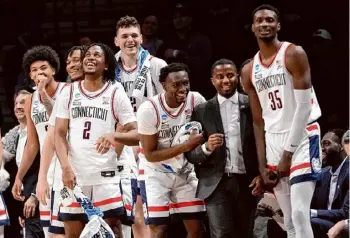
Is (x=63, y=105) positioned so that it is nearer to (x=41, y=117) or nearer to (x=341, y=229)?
(x=41, y=117)

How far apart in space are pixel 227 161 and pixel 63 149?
1.34 m

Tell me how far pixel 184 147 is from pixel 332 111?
3.25m

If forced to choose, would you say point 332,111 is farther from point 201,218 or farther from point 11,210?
point 11,210

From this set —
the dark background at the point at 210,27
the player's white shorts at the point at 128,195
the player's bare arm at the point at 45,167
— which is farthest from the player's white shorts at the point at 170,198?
the dark background at the point at 210,27

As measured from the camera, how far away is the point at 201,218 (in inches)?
269

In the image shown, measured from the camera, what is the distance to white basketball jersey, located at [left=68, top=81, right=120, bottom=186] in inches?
248

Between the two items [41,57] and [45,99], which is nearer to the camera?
[45,99]

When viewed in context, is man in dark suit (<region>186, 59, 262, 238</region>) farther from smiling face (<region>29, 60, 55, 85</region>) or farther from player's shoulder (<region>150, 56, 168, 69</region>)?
smiling face (<region>29, 60, 55, 85</region>)

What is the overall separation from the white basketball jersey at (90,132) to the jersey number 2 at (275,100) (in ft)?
4.11

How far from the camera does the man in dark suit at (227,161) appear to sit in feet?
21.3

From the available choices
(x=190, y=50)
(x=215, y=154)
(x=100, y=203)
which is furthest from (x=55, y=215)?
(x=190, y=50)

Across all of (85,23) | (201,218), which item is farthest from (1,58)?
(201,218)

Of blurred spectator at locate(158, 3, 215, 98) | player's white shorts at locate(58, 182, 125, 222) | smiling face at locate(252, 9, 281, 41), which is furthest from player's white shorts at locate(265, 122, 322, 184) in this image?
blurred spectator at locate(158, 3, 215, 98)

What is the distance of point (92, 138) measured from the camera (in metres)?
6.31
